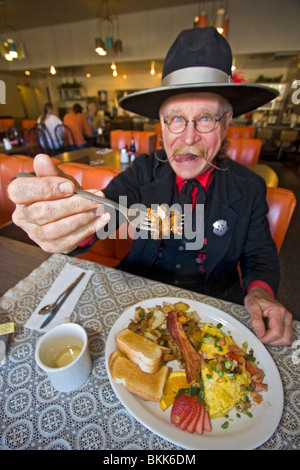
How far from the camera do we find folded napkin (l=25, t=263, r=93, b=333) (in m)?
0.87

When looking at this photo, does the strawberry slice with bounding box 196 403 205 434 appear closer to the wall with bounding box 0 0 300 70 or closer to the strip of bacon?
the strip of bacon

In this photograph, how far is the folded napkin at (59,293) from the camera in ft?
2.84

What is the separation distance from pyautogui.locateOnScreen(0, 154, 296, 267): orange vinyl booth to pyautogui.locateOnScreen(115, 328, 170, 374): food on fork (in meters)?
1.01

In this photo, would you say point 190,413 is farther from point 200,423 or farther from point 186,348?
point 186,348

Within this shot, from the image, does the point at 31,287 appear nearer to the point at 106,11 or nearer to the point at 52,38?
the point at 106,11

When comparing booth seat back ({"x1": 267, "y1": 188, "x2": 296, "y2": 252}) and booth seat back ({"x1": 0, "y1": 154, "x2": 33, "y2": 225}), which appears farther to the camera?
booth seat back ({"x1": 0, "y1": 154, "x2": 33, "y2": 225})

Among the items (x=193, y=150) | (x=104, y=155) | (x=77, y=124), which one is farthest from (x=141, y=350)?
(x=77, y=124)

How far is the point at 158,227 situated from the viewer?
3.07 feet

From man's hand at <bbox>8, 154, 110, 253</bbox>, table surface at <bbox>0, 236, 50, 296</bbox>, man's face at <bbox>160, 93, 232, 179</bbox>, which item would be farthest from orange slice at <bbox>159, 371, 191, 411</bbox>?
man's face at <bbox>160, 93, 232, 179</bbox>

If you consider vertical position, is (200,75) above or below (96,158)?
above

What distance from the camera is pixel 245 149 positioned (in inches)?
144

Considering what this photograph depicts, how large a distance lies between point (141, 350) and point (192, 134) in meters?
1.00

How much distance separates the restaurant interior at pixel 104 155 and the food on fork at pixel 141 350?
2.9 inches

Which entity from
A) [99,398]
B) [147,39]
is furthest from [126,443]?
[147,39]
